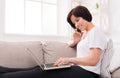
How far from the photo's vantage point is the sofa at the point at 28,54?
1962mm

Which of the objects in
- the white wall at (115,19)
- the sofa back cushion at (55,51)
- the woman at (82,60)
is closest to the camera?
the woman at (82,60)

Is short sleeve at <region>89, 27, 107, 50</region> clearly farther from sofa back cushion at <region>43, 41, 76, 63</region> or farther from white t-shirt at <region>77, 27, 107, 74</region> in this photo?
sofa back cushion at <region>43, 41, 76, 63</region>

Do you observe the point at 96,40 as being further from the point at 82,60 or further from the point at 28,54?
the point at 28,54

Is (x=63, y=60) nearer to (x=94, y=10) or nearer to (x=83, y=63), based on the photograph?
(x=83, y=63)

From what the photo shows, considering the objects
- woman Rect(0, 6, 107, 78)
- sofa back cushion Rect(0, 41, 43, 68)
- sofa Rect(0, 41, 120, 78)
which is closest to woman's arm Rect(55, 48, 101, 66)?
woman Rect(0, 6, 107, 78)

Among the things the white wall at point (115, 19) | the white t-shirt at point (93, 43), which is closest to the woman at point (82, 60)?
the white t-shirt at point (93, 43)

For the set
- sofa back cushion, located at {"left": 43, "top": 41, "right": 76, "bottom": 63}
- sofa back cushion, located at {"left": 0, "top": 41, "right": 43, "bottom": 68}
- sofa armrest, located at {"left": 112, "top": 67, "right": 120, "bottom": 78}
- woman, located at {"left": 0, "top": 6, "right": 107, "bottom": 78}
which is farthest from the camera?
sofa back cushion, located at {"left": 43, "top": 41, "right": 76, "bottom": 63}

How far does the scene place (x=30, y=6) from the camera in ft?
9.58

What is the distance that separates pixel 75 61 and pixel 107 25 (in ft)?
4.05

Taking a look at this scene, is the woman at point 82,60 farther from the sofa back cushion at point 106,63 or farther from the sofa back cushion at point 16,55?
the sofa back cushion at point 16,55

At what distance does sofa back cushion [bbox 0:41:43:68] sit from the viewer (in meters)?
1.96

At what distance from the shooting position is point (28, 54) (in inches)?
81.5

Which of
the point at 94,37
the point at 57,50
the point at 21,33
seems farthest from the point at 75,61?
the point at 21,33

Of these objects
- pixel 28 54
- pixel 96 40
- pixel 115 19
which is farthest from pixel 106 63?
pixel 115 19
